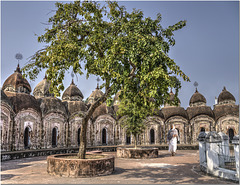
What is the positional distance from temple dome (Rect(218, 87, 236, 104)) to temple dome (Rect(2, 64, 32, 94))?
2469 centimetres

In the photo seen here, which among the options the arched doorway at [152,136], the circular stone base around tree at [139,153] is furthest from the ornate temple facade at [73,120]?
the circular stone base around tree at [139,153]

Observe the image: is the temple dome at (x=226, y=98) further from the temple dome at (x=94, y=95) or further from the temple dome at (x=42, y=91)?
the temple dome at (x=42, y=91)

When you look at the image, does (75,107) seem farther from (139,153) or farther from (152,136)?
(139,153)

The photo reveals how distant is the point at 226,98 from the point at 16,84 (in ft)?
85.9

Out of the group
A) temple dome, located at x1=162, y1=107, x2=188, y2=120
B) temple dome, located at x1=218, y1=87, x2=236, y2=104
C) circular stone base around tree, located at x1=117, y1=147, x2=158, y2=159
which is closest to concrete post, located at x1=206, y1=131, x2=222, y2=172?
circular stone base around tree, located at x1=117, y1=147, x2=158, y2=159

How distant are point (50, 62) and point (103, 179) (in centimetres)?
455

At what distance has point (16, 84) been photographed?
78.4ft

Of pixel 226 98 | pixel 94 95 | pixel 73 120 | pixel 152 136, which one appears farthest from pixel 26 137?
pixel 226 98

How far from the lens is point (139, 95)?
26.7ft

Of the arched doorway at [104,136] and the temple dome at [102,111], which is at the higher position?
the temple dome at [102,111]

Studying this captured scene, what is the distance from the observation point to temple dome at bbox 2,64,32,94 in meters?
23.8

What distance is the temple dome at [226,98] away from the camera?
1213 inches

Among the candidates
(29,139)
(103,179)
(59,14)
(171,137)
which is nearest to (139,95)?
(103,179)

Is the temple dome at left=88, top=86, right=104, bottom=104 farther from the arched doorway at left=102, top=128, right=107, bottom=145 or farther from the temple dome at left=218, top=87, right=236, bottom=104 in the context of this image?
the temple dome at left=218, top=87, right=236, bottom=104
